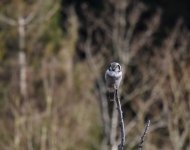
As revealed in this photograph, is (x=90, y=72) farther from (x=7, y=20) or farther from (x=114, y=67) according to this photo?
(x=114, y=67)

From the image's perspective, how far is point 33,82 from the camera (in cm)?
3133

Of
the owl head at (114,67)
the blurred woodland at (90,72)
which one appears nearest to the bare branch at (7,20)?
the blurred woodland at (90,72)

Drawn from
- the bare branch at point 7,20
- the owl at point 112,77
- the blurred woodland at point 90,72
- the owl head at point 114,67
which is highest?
the bare branch at point 7,20

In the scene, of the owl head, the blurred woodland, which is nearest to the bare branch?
the blurred woodland

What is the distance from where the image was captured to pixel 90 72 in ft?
103

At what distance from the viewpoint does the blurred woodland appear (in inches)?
1009

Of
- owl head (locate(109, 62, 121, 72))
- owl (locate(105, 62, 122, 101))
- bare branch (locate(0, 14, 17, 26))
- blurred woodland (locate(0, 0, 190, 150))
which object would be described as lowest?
owl (locate(105, 62, 122, 101))

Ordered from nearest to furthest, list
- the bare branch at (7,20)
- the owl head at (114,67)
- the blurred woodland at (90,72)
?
the owl head at (114,67) < the blurred woodland at (90,72) < the bare branch at (7,20)

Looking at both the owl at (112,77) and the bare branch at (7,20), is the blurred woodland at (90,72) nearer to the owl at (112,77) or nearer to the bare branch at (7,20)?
the bare branch at (7,20)

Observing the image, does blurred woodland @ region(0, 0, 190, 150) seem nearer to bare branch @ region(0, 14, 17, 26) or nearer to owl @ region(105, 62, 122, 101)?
bare branch @ region(0, 14, 17, 26)

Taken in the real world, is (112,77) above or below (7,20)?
below

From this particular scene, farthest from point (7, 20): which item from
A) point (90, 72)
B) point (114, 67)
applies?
point (114, 67)

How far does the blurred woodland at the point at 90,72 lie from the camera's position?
25625 millimetres

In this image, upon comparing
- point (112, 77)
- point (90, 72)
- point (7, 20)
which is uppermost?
point (7, 20)
